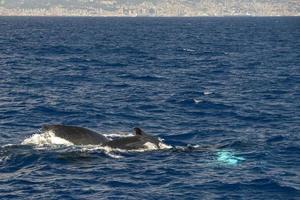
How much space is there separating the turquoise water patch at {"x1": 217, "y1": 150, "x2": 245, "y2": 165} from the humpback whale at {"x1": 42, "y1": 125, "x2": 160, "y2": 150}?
4.08m

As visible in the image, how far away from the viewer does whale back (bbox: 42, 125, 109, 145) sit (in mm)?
37594

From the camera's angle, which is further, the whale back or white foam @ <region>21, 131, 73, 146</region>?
white foam @ <region>21, 131, 73, 146</region>

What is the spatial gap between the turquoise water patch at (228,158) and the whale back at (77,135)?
7386 mm

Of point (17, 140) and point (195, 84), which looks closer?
point (17, 140)

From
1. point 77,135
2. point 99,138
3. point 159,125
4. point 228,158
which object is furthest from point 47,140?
point 228,158

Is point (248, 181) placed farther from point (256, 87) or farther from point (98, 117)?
point (256, 87)

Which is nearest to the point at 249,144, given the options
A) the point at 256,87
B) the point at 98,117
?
the point at 98,117

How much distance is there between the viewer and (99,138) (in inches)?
1499

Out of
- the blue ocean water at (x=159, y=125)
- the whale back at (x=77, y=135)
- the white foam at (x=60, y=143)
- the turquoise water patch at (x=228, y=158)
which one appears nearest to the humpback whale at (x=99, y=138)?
the whale back at (x=77, y=135)

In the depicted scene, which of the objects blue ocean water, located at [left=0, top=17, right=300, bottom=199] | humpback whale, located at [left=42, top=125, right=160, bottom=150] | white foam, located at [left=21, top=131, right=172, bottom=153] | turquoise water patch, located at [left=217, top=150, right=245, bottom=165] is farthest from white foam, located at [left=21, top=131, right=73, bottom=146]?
turquoise water patch, located at [left=217, top=150, right=245, bottom=165]

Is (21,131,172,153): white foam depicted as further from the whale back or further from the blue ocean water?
the blue ocean water

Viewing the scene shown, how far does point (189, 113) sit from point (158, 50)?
7420 centimetres

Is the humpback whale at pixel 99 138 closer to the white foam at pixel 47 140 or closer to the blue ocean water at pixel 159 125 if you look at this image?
the white foam at pixel 47 140

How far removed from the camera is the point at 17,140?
131 feet
